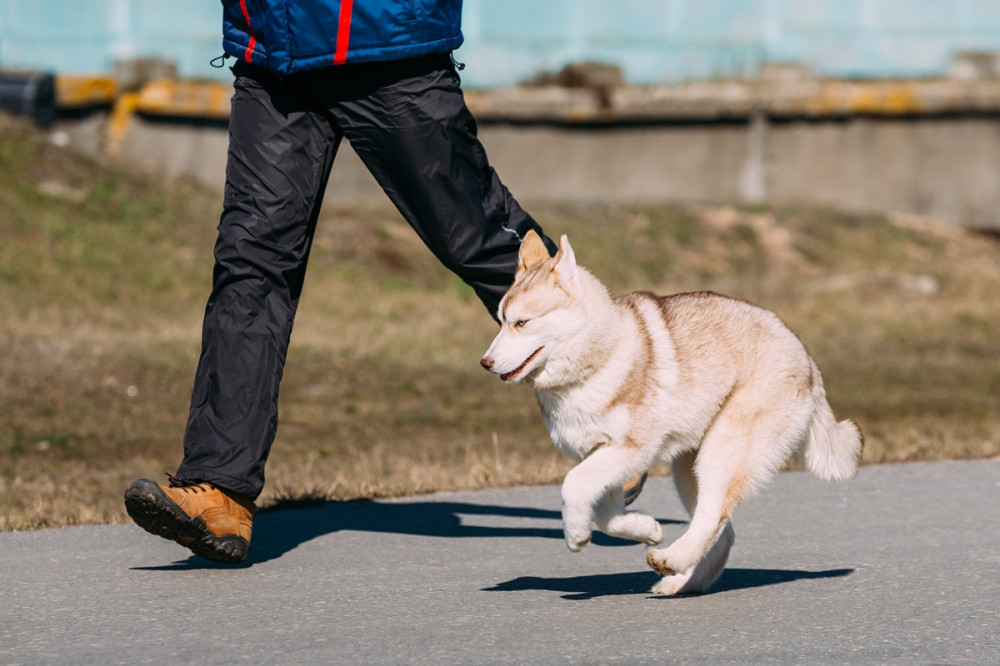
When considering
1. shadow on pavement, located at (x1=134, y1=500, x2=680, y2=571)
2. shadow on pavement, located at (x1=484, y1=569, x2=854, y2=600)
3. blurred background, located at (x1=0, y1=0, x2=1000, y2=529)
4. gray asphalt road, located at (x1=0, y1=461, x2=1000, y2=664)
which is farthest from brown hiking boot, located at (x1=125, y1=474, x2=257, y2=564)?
blurred background, located at (x1=0, y1=0, x2=1000, y2=529)

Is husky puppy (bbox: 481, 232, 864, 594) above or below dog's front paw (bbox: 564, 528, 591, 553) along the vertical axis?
above

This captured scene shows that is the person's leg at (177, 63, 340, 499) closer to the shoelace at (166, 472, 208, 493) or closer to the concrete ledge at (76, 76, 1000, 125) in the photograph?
the shoelace at (166, 472, 208, 493)

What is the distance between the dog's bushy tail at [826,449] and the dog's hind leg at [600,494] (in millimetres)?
612

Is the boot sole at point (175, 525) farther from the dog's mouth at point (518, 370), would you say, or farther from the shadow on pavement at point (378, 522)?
the dog's mouth at point (518, 370)

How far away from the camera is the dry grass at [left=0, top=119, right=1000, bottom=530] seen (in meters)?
6.88

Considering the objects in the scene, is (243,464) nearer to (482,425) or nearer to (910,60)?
(482,425)

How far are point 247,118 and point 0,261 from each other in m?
7.81

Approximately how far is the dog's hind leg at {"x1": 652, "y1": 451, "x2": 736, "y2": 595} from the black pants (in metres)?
0.81

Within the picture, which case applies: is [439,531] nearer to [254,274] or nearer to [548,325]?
[254,274]

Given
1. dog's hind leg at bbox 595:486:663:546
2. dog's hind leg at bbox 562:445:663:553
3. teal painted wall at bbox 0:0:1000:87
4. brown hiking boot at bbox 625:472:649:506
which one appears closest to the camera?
dog's hind leg at bbox 562:445:663:553

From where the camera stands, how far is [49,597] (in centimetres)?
391

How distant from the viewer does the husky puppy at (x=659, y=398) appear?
12.5 ft

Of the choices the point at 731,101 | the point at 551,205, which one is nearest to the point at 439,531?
the point at 551,205

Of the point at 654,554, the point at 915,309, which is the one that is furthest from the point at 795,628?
the point at 915,309
